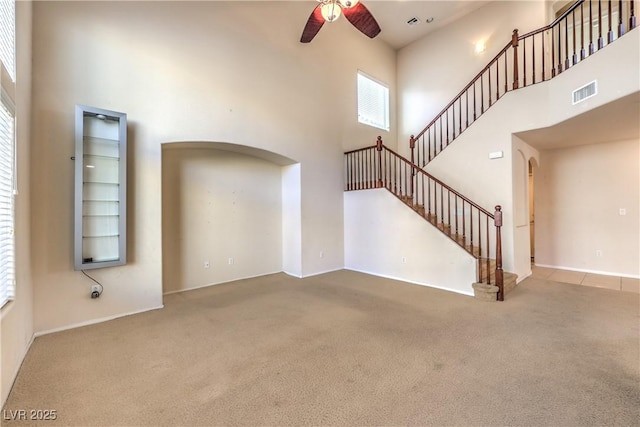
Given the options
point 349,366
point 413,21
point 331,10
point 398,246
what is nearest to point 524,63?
point 413,21

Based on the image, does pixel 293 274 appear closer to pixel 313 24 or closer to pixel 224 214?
pixel 224 214

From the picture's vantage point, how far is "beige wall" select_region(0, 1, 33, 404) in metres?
2.23

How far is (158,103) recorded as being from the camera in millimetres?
3773

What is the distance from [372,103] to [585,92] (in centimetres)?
435

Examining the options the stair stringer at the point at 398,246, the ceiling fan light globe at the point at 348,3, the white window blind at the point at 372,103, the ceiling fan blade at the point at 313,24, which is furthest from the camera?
the white window blind at the point at 372,103

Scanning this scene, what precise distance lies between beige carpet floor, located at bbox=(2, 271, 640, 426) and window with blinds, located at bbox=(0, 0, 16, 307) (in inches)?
33.2

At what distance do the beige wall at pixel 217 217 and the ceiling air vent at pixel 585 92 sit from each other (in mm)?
4977

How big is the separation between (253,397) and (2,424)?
1.55 metres

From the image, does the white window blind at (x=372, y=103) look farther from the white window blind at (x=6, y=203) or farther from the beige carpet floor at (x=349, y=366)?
the white window blind at (x=6, y=203)

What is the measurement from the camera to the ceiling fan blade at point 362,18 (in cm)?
335

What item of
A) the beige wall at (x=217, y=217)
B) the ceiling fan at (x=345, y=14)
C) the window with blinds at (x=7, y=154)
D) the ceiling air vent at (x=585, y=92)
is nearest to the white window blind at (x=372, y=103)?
the beige wall at (x=217, y=217)

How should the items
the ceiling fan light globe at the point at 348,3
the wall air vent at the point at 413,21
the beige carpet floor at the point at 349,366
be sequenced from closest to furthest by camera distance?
the beige carpet floor at the point at 349,366
the ceiling fan light globe at the point at 348,3
the wall air vent at the point at 413,21

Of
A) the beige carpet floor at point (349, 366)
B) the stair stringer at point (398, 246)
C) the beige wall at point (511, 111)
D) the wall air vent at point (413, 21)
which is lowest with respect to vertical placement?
the beige carpet floor at point (349, 366)

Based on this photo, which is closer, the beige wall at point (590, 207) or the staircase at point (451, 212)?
the staircase at point (451, 212)
